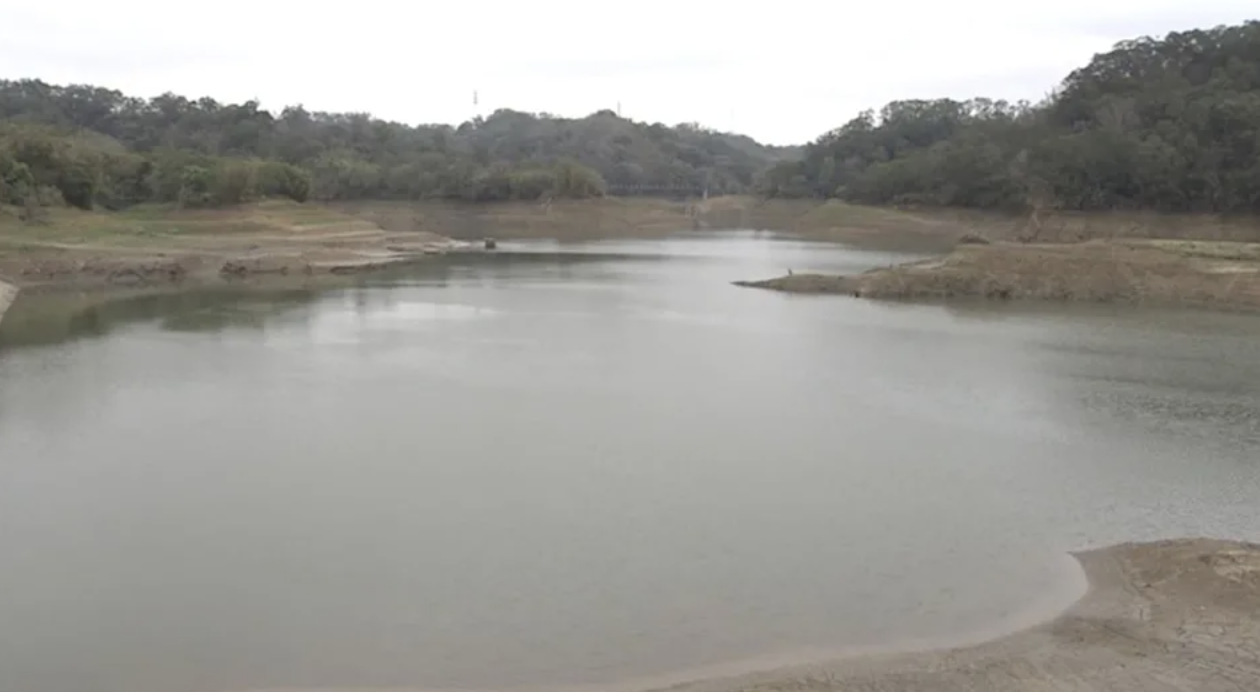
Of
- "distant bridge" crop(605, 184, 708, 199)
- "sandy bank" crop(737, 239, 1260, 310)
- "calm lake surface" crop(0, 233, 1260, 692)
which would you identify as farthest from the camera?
"distant bridge" crop(605, 184, 708, 199)

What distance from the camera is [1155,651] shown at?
9.06 metres

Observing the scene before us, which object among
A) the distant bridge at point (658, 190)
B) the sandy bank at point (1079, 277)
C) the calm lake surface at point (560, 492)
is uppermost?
the distant bridge at point (658, 190)

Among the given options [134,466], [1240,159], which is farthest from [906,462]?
[1240,159]

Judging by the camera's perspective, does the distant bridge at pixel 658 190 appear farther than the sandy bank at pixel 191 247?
Yes

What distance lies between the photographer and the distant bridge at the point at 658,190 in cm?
12454

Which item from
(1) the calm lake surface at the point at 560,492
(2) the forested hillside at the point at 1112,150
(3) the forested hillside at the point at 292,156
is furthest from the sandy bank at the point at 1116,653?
(2) the forested hillside at the point at 1112,150

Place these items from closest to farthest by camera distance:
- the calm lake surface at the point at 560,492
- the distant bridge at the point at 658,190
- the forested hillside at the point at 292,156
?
the calm lake surface at the point at 560,492 → the forested hillside at the point at 292,156 → the distant bridge at the point at 658,190

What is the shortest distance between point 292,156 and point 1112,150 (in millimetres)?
72780

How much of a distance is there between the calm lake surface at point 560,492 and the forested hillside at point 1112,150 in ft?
101

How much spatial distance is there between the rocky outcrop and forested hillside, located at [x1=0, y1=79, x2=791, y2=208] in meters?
11.2

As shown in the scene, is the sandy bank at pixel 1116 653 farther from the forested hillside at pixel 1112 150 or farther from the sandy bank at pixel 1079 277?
the forested hillside at pixel 1112 150

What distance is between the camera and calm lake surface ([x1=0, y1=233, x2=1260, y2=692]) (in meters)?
9.72

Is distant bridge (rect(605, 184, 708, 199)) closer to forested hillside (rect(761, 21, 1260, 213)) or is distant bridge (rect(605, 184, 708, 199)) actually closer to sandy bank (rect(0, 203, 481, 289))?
forested hillside (rect(761, 21, 1260, 213))

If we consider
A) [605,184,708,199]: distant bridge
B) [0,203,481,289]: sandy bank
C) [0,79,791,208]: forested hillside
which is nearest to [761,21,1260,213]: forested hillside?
[605,184,708,199]: distant bridge
